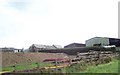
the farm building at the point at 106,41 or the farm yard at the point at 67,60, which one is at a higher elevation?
the farm building at the point at 106,41

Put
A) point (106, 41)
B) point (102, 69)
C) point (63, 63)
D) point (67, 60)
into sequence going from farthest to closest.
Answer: point (106, 41) → point (67, 60) → point (63, 63) → point (102, 69)

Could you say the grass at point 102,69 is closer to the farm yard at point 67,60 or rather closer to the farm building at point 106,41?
the farm yard at point 67,60

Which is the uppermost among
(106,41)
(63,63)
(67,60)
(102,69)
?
(106,41)

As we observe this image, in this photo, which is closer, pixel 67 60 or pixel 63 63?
pixel 63 63

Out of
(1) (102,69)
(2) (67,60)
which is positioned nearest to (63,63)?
(2) (67,60)

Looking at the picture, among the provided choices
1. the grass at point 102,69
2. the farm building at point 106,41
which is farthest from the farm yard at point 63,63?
the farm building at point 106,41

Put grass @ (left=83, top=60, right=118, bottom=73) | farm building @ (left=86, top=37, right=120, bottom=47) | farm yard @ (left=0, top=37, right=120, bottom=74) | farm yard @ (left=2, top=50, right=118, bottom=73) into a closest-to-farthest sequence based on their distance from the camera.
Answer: grass @ (left=83, top=60, right=118, bottom=73) < farm yard @ (left=2, top=50, right=118, bottom=73) < farm yard @ (left=0, top=37, right=120, bottom=74) < farm building @ (left=86, top=37, right=120, bottom=47)

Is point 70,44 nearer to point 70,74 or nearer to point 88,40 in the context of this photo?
point 88,40

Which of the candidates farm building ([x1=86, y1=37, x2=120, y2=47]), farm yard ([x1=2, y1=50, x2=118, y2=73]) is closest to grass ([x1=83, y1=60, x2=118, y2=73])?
farm yard ([x1=2, y1=50, x2=118, y2=73])

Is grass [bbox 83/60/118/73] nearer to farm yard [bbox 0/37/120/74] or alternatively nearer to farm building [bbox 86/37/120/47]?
farm yard [bbox 0/37/120/74]

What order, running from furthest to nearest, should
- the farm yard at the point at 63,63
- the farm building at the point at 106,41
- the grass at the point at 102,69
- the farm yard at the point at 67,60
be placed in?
1. the farm building at the point at 106,41
2. the farm yard at the point at 67,60
3. the farm yard at the point at 63,63
4. the grass at the point at 102,69

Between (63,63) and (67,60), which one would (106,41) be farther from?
(63,63)

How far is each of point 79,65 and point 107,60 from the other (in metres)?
6.51

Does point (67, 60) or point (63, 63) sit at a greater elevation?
point (67, 60)
